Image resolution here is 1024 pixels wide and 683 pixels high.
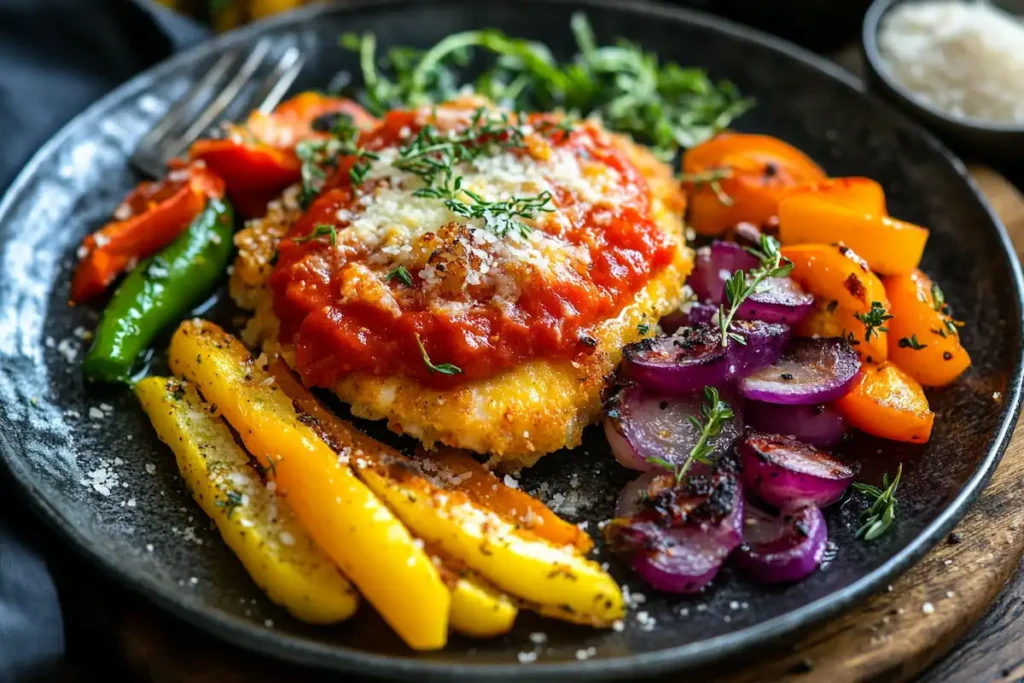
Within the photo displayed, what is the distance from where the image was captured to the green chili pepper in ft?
13.8

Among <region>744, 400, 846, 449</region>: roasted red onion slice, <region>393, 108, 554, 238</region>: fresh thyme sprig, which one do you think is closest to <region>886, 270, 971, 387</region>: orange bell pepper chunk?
<region>744, 400, 846, 449</region>: roasted red onion slice

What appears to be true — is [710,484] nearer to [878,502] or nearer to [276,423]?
[878,502]

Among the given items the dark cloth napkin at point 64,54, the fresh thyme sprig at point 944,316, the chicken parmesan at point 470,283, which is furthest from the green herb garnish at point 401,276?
the dark cloth napkin at point 64,54

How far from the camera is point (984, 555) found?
11.8ft

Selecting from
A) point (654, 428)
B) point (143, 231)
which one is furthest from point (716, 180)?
point (143, 231)

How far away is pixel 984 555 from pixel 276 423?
8.72 feet

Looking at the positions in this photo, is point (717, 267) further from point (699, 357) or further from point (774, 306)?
point (699, 357)

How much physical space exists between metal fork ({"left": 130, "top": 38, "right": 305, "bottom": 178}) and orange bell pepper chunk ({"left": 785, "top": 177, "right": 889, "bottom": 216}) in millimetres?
2929

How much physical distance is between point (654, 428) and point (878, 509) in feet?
2.86

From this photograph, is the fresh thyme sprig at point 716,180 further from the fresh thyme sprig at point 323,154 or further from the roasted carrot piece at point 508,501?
the roasted carrot piece at point 508,501

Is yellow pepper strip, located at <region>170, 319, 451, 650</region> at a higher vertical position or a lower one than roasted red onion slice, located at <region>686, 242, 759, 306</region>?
higher

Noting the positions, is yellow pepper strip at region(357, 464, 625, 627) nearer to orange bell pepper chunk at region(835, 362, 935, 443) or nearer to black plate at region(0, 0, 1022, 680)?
black plate at region(0, 0, 1022, 680)

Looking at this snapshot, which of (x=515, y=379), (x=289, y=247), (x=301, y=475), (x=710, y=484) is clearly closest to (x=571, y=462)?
(x=515, y=379)

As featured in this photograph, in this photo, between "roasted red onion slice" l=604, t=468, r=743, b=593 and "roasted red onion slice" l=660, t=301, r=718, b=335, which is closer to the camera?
"roasted red onion slice" l=604, t=468, r=743, b=593
